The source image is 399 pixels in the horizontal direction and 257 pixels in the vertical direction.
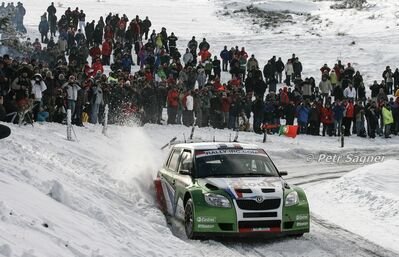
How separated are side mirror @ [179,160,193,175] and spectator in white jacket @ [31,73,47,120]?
8954mm

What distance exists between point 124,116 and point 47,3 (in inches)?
1437

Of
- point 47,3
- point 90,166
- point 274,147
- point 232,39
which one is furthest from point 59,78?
point 47,3

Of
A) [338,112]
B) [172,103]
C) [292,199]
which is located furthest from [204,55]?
[292,199]

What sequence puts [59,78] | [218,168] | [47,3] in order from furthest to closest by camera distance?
[47,3] < [59,78] < [218,168]

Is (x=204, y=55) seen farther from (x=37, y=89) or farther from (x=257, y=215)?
(x=257, y=215)

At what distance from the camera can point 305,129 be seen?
30.3 m

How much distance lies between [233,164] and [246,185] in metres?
1.11

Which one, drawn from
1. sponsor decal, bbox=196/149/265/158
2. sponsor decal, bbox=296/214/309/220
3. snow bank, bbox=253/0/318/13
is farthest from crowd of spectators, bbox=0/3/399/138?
snow bank, bbox=253/0/318/13

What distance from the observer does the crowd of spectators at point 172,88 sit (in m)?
22.8

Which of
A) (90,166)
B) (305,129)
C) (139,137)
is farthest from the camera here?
(305,129)

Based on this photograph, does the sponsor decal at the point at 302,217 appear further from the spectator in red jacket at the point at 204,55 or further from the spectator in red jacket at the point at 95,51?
the spectator in red jacket at the point at 204,55

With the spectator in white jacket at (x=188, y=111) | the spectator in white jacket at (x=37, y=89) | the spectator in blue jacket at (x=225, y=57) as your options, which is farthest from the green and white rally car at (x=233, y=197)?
the spectator in blue jacket at (x=225, y=57)

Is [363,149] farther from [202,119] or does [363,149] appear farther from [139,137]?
[139,137]

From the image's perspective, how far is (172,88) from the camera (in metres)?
28.1
